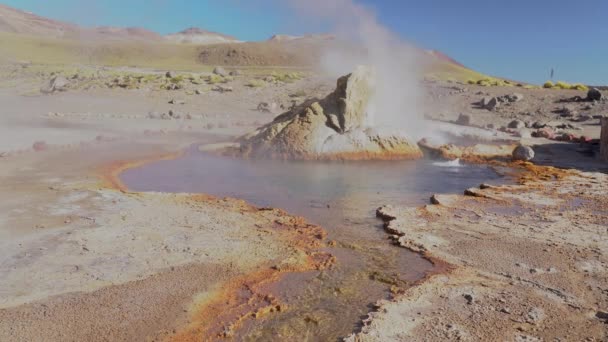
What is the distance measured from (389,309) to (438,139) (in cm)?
1190

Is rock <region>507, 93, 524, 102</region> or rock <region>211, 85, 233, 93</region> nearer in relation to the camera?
rock <region>507, 93, 524, 102</region>

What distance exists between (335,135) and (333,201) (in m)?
4.94

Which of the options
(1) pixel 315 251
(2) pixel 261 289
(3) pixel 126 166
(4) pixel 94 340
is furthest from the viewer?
(3) pixel 126 166

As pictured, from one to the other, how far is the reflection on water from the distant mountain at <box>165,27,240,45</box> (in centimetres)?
13636

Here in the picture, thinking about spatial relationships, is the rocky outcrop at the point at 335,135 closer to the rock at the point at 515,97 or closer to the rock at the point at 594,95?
the rock at the point at 515,97

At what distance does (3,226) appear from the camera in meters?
6.15

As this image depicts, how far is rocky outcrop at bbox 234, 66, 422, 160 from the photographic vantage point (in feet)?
41.9

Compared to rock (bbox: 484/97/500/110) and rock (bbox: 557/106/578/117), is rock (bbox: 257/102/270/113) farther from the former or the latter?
rock (bbox: 557/106/578/117)

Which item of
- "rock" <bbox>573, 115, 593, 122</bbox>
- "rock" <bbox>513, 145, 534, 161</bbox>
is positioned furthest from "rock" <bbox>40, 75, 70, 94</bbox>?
"rock" <bbox>573, 115, 593, 122</bbox>

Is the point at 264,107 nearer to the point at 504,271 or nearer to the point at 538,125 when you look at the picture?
the point at 538,125

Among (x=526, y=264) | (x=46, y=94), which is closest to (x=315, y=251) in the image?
(x=526, y=264)

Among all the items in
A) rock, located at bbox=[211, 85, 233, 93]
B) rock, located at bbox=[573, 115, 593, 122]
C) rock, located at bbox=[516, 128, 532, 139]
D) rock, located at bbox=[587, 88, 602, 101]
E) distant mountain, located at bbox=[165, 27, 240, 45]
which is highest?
distant mountain, located at bbox=[165, 27, 240, 45]

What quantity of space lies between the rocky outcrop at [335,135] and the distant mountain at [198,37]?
134 meters

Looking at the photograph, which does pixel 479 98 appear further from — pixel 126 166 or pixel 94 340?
pixel 94 340
